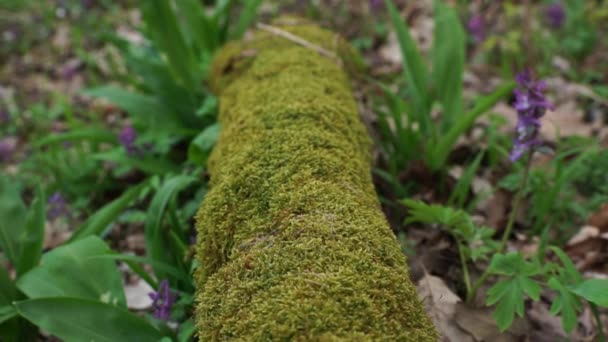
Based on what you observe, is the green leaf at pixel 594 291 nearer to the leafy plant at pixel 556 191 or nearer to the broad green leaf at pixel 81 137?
the leafy plant at pixel 556 191

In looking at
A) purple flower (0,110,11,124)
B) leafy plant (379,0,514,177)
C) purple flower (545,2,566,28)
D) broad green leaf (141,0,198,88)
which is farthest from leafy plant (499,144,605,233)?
purple flower (0,110,11,124)

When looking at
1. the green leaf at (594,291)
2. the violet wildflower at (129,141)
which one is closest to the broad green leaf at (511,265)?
the green leaf at (594,291)

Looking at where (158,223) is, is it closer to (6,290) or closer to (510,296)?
(6,290)

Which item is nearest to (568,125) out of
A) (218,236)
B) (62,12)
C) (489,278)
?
(489,278)

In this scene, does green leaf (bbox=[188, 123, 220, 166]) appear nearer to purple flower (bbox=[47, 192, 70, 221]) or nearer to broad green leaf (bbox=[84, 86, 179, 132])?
broad green leaf (bbox=[84, 86, 179, 132])

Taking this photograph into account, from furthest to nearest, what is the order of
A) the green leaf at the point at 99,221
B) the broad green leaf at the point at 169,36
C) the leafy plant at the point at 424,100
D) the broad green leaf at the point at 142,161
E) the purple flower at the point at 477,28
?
the purple flower at the point at 477,28, the broad green leaf at the point at 169,36, the broad green leaf at the point at 142,161, the leafy plant at the point at 424,100, the green leaf at the point at 99,221

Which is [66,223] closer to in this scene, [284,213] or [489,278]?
[284,213]
